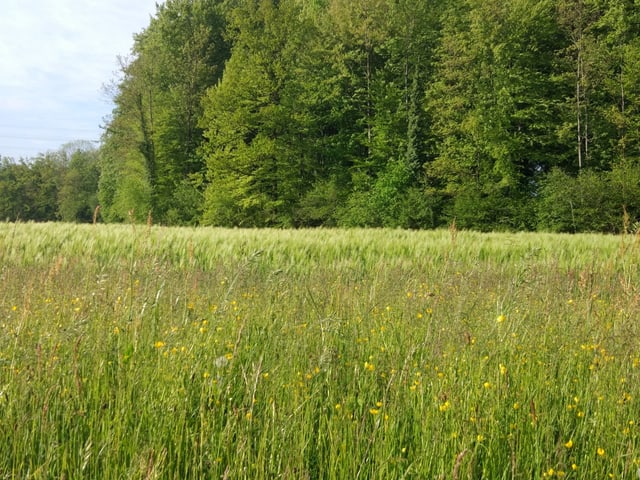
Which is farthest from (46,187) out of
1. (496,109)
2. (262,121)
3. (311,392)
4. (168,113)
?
(311,392)

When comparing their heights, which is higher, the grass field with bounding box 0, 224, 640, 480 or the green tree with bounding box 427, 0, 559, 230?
the green tree with bounding box 427, 0, 559, 230

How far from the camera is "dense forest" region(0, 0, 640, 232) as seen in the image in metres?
22.0

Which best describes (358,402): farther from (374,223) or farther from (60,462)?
(374,223)

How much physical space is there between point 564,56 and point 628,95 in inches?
160

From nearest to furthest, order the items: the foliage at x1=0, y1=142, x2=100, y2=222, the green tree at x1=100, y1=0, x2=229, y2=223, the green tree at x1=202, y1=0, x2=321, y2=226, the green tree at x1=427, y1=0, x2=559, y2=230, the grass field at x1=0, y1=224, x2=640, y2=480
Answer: the grass field at x1=0, y1=224, x2=640, y2=480
the green tree at x1=427, y1=0, x2=559, y2=230
the green tree at x1=202, y1=0, x2=321, y2=226
the green tree at x1=100, y1=0, x2=229, y2=223
the foliage at x1=0, y1=142, x2=100, y2=222

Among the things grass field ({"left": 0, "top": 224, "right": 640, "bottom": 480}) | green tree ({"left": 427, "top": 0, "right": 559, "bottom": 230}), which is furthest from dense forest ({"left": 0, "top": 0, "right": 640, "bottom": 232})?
grass field ({"left": 0, "top": 224, "right": 640, "bottom": 480})

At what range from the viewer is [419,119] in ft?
82.6

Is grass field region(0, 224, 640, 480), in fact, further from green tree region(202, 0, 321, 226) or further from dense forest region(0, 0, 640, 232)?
green tree region(202, 0, 321, 226)

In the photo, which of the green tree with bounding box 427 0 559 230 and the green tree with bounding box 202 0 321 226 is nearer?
the green tree with bounding box 427 0 559 230

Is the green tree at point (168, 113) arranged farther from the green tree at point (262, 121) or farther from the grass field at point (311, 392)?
the grass field at point (311, 392)

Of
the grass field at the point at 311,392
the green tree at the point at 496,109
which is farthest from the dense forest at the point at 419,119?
the grass field at the point at 311,392

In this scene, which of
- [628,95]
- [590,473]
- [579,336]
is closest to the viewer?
[590,473]

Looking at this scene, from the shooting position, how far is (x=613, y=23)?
71.6 feet

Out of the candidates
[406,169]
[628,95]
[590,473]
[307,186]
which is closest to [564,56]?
[628,95]
